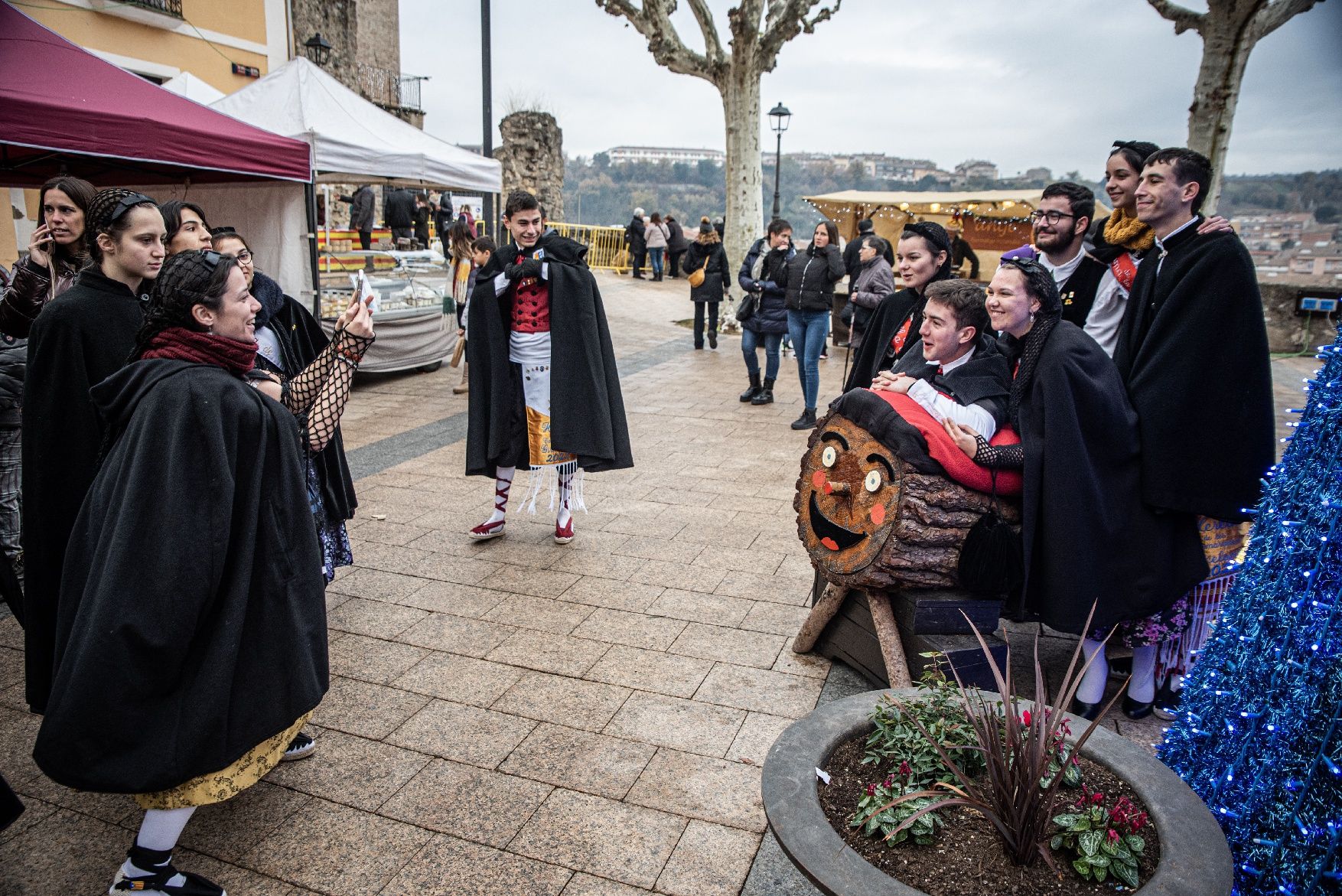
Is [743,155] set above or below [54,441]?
above

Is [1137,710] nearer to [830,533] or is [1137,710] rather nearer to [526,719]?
[830,533]

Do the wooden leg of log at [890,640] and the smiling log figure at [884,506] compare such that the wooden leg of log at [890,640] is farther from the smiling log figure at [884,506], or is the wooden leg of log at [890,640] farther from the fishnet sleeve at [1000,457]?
the fishnet sleeve at [1000,457]

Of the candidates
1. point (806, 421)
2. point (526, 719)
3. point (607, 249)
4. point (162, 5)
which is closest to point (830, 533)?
point (526, 719)

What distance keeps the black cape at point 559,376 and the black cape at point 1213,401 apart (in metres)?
2.64

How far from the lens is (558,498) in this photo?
521 cm

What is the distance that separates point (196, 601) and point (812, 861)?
1.53 m

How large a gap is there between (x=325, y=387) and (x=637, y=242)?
20.3 meters

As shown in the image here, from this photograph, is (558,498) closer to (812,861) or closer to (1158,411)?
(1158,411)

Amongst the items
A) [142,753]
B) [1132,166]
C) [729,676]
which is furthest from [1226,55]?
[142,753]

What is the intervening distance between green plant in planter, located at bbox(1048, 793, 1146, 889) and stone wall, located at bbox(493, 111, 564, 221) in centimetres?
2256

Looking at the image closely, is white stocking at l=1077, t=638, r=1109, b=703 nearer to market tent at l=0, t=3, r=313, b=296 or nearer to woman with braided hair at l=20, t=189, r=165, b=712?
woman with braided hair at l=20, t=189, r=165, b=712

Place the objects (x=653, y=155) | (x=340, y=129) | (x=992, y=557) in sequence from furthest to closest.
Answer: (x=653, y=155) → (x=340, y=129) → (x=992, y=557)

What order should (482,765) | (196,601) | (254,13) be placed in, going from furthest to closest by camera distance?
(254,13), (482,765), (196,601)

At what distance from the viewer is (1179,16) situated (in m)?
10.8
